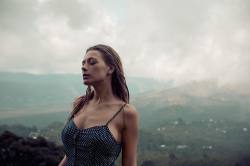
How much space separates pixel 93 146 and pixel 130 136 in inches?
13.3

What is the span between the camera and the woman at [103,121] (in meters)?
3.36

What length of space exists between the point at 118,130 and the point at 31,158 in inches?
1366

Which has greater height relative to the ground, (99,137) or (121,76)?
(121,76)

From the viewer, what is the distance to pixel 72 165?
347 cm

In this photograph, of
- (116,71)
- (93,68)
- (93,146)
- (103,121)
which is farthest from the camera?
(116,71)

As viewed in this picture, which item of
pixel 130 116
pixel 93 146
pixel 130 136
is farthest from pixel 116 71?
pixel 93 146

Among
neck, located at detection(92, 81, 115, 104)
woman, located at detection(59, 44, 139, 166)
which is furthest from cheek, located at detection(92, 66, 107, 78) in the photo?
neck, located at detection(92, 81, 115, 104)

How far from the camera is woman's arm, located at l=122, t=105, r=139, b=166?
3.41 metres

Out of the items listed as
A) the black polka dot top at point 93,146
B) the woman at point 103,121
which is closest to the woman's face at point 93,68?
the woman at point 103,121

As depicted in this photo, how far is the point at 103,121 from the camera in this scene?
346 centimetres

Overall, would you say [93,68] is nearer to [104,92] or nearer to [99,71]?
[99,71]

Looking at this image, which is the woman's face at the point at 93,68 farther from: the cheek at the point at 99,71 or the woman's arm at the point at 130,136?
the woman's arm at the point at 130,136

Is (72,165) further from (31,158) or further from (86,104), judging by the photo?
(31,158)

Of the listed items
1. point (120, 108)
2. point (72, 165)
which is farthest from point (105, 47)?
point (72, 165)
